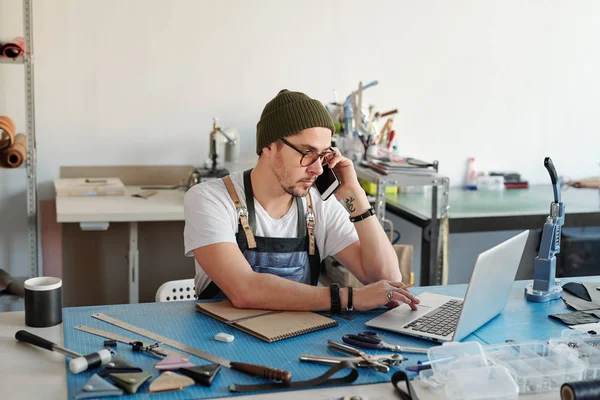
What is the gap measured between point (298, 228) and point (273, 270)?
164 millimetres

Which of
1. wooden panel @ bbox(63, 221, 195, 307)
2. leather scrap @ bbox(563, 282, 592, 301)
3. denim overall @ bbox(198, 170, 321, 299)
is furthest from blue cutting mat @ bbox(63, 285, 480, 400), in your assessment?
wooden panel @ bbox(63, 221, 195, 307)

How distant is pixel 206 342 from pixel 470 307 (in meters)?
0.63

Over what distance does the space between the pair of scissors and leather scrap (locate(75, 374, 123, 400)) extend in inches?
22.4

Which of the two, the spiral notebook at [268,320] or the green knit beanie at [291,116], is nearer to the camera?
the spiral notebook at [268,320]

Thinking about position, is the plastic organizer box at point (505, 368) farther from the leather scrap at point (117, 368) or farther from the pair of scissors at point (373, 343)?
the leather scrap at point (117, 368)

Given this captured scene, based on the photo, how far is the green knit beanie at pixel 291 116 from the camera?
220 centimetres

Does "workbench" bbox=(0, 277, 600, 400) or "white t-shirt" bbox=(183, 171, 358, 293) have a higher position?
"white t-shirt" bbox=(183, 171, 358, 293)

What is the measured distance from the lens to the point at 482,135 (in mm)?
4309

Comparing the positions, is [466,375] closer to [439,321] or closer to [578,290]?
[439,321]

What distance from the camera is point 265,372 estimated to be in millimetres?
1552

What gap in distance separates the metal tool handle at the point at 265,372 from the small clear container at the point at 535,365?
44 centimetres

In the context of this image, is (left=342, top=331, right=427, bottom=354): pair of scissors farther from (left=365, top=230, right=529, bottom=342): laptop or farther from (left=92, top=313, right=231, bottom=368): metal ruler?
(left=92, top=313, right=231, bottom=368): metal ruler

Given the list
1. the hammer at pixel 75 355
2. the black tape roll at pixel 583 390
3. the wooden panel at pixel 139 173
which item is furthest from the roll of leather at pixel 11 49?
the black tape roll at pixel 583 390

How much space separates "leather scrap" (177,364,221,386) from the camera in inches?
60.2
